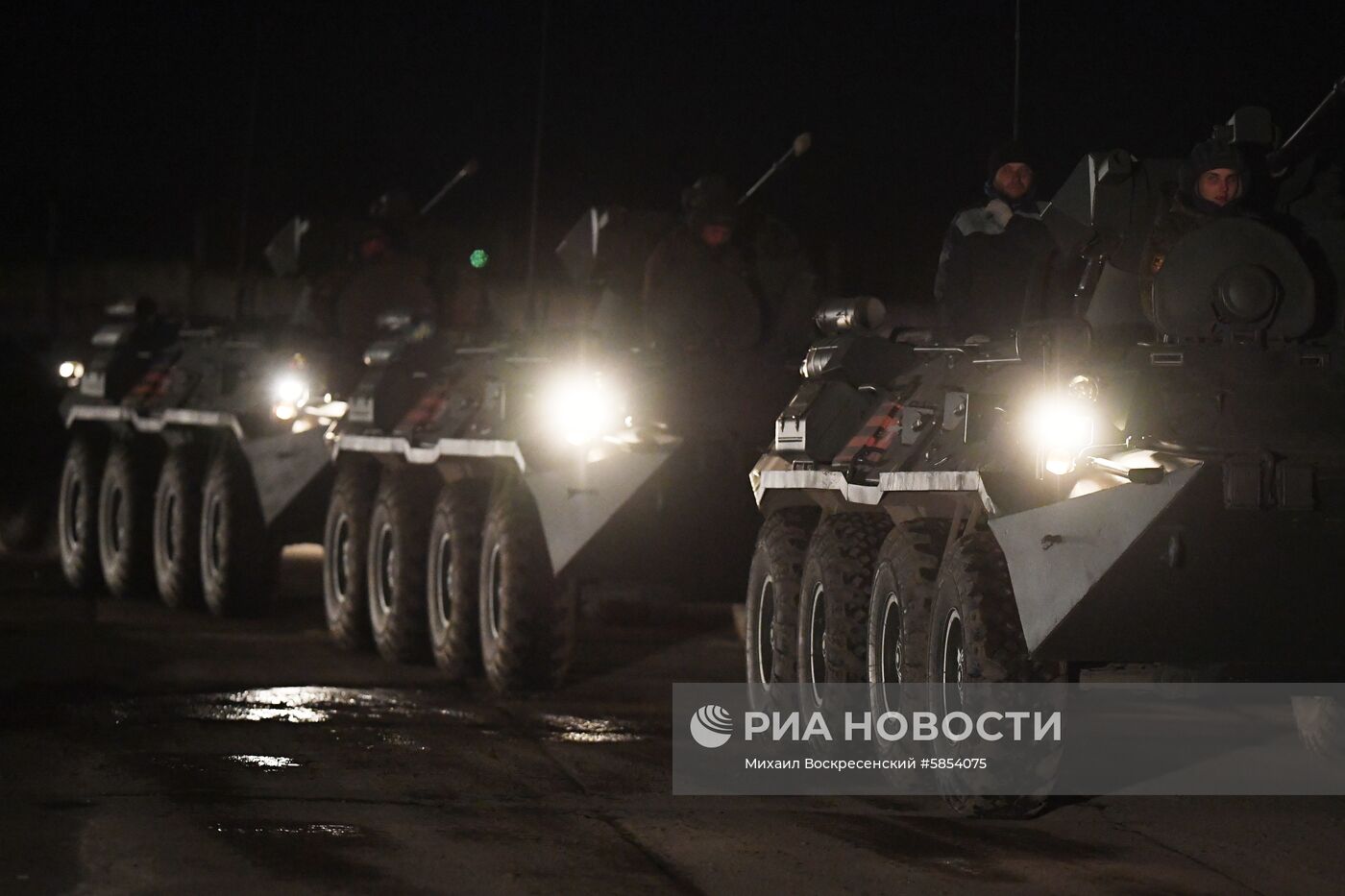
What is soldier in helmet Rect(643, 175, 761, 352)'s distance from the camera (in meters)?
13.9

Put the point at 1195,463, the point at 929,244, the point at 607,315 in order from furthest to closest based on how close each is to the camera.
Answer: the point at 929,244 < the point at 607,315 < the point at 1195,463

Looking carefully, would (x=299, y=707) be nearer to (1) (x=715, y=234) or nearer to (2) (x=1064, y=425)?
(1) (x=715, y=234)

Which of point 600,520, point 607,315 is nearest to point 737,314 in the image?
point 607,315

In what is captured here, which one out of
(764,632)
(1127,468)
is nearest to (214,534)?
(764,632)

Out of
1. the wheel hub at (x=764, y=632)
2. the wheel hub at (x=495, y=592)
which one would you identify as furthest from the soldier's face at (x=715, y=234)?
the wheel hub at (x=764, y=632)

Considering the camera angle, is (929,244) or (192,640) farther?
(929,244)

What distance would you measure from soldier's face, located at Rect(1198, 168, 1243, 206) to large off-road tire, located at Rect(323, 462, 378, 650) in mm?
7508

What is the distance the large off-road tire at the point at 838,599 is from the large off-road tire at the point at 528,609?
7.28ft

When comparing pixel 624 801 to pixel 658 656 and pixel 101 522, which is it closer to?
pixel 658 656

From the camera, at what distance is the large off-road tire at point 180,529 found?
18453mm

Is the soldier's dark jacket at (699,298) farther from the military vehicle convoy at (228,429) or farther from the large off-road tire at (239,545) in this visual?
the large off-road tire at (239,545)

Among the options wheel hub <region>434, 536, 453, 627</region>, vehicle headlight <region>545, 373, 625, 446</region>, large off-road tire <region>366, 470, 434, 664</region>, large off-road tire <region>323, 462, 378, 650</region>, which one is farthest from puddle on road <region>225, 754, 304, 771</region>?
large off-road tire <region>323, 462, 378, 650</region>

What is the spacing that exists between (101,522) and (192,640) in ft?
14.7

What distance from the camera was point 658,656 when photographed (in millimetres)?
15320
